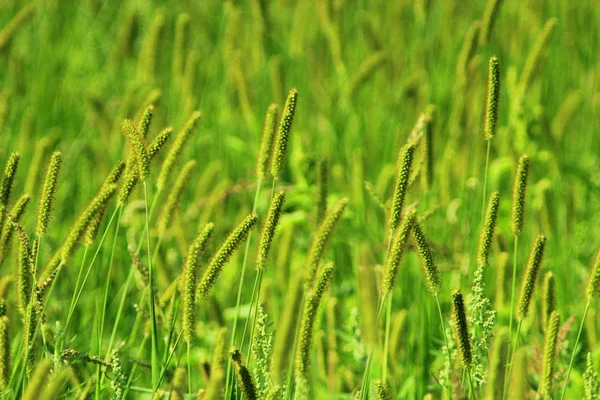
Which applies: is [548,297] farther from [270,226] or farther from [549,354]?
[270,226]

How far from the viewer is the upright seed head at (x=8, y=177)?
183cm

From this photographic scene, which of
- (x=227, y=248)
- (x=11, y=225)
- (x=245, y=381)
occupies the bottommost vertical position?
(x=245, y=381)

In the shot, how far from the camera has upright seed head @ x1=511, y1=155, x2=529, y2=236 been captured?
1.89 m

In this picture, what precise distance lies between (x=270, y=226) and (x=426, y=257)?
0.27 metres

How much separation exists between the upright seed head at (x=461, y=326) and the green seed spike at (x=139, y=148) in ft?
1.83

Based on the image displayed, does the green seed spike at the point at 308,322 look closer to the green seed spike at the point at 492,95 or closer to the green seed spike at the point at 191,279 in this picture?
the green seed spike at the point at 191,279

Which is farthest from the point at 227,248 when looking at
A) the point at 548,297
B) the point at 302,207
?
the point at 302,207

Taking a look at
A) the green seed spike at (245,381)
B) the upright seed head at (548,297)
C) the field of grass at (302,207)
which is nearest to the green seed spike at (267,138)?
the field of grass at (302,207)

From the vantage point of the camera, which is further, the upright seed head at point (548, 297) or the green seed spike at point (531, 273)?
the upright seed head at point (548, 297)

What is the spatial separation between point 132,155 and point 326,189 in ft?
2.04

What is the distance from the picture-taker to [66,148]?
4.18 meters

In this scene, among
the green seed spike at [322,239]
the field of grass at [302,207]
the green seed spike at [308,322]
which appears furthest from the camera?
the green seed spike at [322,239]

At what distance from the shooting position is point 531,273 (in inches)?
71.1

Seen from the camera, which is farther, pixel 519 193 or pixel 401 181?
pixel 519 193
